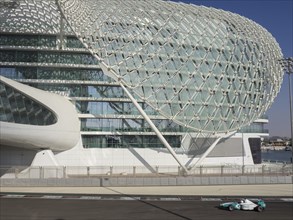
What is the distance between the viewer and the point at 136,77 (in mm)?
52688

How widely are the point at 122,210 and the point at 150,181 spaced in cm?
1524

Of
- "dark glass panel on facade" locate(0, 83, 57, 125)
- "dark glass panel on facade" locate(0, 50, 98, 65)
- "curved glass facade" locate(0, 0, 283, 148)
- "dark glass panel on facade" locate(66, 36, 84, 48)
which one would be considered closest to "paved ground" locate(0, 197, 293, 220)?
"dark glass panel on facade" locate(0, 83, 57, 125)

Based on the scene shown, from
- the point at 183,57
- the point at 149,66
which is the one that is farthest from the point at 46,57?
the point at 183,57

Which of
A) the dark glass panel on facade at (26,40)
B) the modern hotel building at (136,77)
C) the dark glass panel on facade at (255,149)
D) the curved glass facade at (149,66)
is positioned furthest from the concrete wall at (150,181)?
the dark glass panel on facade at (255,149)

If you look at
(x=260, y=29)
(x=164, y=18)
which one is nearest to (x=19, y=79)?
(x=164, y=18)

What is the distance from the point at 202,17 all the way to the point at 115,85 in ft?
53.3

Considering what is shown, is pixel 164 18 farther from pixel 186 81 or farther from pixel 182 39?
pixel 186 81

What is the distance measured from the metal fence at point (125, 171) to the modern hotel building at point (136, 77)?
2276 millimetres

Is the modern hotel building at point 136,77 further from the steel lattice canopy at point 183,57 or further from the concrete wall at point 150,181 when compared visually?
the concrete wall at point 150,181

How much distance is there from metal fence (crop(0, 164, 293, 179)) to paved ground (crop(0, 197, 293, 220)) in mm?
11405

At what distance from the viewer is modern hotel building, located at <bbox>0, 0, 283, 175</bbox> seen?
5362 cm

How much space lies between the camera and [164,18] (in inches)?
2315

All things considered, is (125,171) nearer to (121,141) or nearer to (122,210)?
(121,141)

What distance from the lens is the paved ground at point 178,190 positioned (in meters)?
36.1
